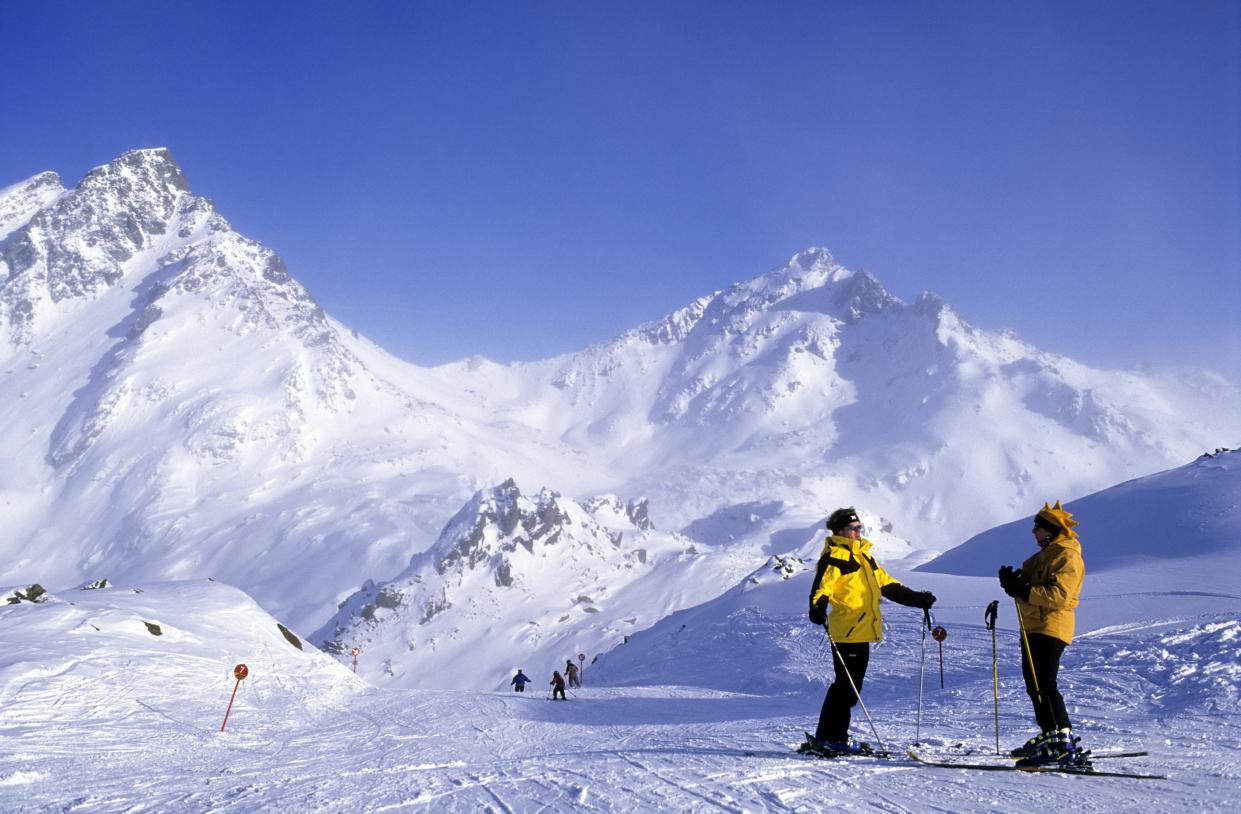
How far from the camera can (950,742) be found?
28.1 feet

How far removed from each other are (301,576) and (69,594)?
152096 millimetres

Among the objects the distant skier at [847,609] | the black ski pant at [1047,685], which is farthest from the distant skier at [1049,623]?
the distant skier at [847,609]

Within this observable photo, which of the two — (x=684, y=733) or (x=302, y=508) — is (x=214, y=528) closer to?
(x=302, y=508)

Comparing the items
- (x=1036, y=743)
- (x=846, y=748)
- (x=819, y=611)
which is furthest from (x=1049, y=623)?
(x=846, y=748)

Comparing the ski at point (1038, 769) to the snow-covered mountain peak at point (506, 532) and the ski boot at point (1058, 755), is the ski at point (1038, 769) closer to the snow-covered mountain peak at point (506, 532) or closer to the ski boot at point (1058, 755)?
the ski boot at point (1058, 755)

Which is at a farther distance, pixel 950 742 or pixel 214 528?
pixel 214 528

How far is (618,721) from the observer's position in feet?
45.2

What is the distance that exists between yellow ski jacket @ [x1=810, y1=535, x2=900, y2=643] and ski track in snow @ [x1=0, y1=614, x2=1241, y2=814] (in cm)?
119

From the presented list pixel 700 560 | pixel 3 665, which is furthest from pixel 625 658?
pixel 700 560

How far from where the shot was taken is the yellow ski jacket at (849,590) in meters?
7.04

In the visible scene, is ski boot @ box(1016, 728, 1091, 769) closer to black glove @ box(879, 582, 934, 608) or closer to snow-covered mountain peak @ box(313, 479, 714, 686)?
black glove @ box(879, 582, 934, 608)

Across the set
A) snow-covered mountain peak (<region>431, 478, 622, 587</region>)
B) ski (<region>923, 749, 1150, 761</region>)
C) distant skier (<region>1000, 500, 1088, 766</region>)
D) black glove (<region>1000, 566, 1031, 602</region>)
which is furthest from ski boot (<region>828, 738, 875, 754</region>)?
snow-covered mountain peak (<region>431, 478, 622, 587</region>)

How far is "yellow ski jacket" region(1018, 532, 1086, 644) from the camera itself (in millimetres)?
6668

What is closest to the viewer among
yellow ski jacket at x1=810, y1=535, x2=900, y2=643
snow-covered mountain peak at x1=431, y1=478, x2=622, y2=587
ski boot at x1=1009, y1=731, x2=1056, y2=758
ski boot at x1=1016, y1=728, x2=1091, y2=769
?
ski boot at x1=1016, y1=728, x2=1091, y2=769
